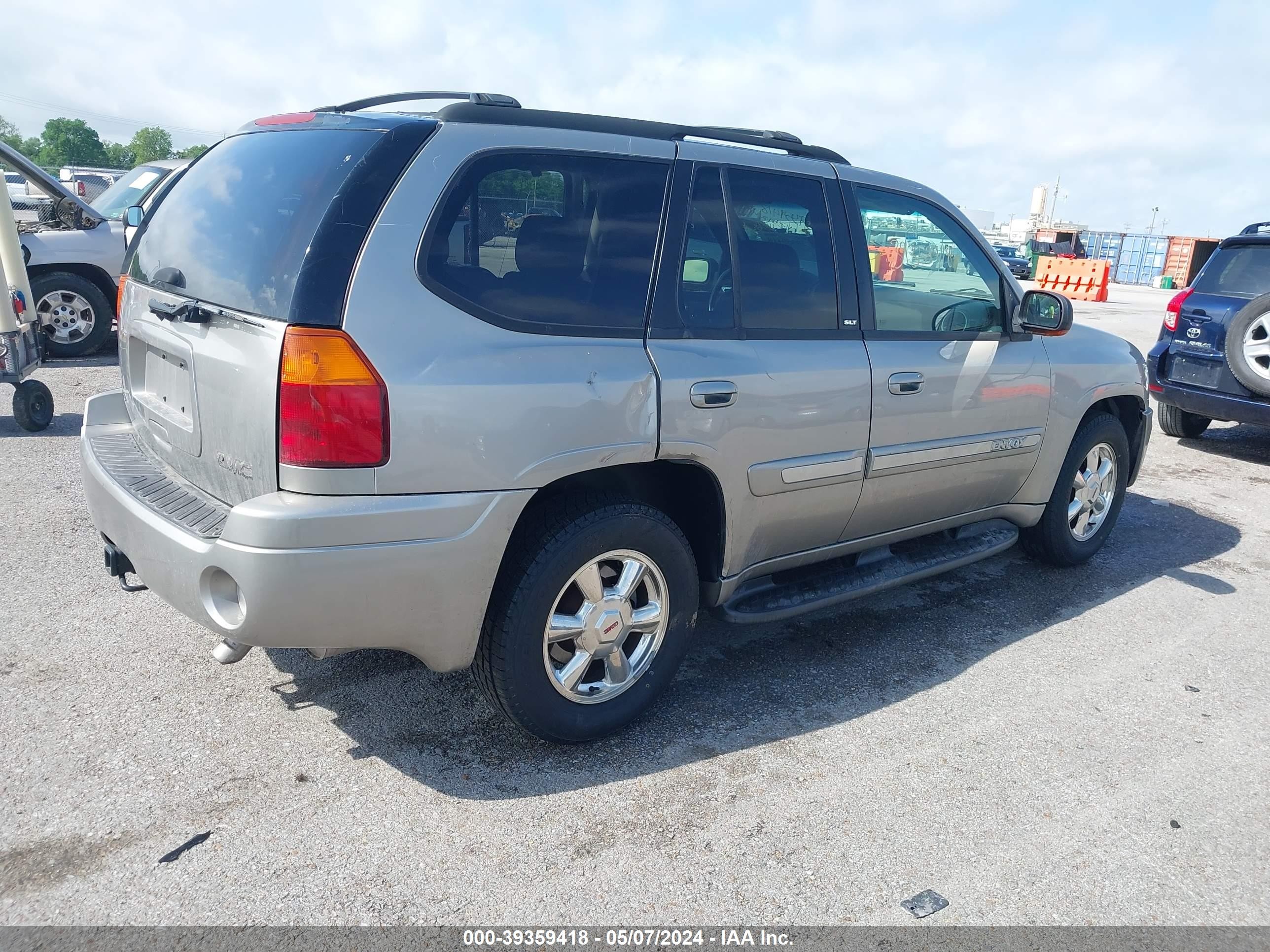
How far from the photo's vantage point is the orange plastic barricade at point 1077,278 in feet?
89.8

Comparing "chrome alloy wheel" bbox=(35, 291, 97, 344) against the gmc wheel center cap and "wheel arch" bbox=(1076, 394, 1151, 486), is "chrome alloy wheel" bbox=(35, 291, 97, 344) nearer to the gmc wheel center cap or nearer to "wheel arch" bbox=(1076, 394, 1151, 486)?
the gmc wheel center cap

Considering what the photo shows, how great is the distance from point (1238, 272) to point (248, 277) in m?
7.78

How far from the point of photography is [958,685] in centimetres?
374

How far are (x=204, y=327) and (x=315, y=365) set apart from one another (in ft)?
1.83

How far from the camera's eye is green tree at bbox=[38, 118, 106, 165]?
359 ft

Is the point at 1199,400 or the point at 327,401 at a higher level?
the point at 327,401

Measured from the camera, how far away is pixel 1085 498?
4969mm

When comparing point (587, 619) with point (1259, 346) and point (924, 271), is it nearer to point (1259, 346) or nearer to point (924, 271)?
point (924, 271)

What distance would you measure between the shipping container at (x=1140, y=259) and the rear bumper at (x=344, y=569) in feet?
147

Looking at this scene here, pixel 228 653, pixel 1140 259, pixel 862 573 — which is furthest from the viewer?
pixel 1140 259

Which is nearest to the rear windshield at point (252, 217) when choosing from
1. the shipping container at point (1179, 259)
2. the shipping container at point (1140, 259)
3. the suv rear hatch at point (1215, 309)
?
the suv rear hatch at point (1215, 309)

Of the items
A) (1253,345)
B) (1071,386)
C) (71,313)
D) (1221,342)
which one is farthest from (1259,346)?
(71,313)

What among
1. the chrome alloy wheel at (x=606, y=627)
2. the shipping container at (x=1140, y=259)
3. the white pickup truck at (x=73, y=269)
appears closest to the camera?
the chrome alloy wheel at (x=606, y=627)

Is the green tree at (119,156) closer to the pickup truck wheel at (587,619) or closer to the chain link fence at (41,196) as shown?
the chain link fence at (41,196)
